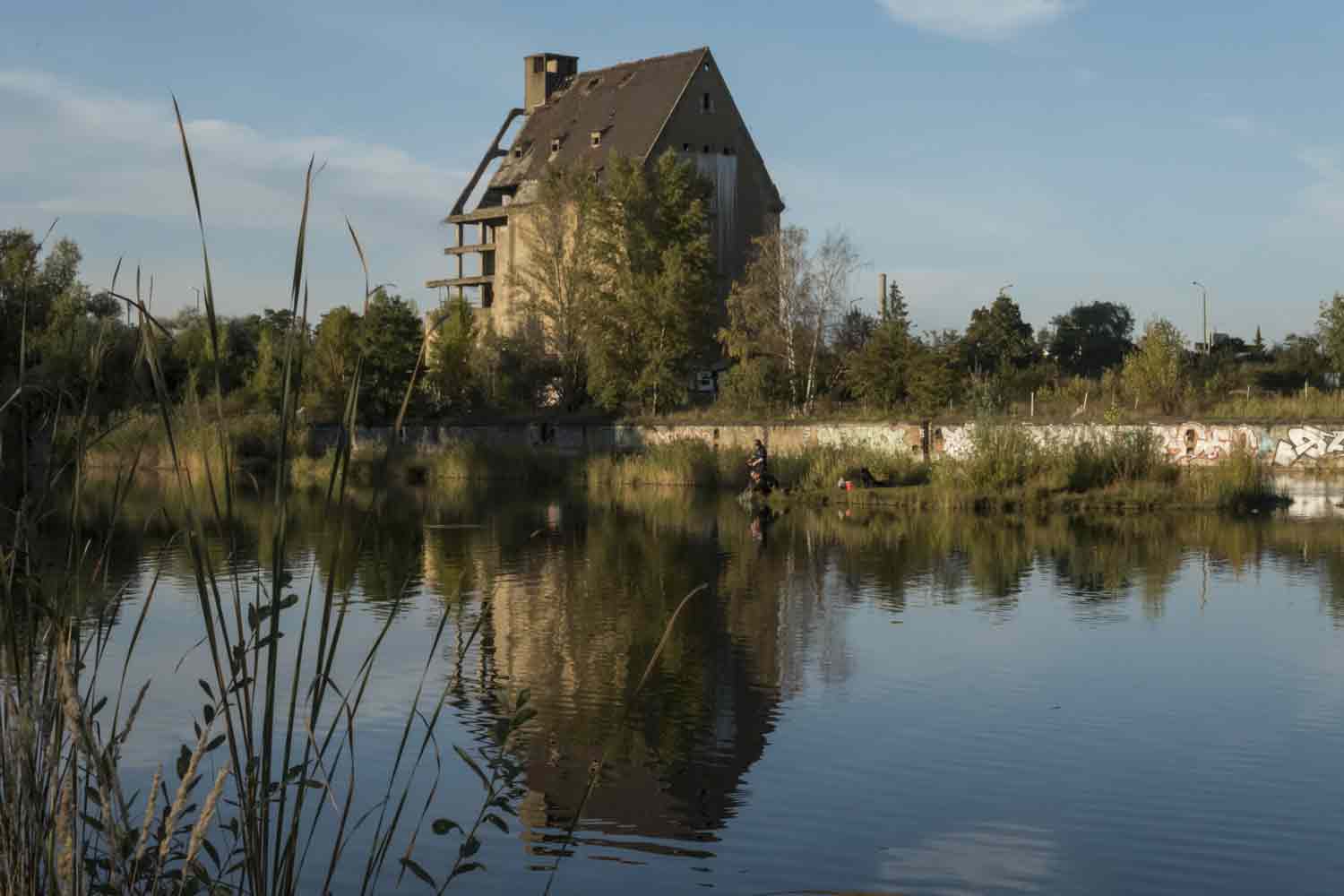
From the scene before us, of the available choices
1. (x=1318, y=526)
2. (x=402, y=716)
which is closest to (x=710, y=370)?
→ (x=1318, y=526)

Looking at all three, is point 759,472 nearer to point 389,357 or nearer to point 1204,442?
point 1204,442

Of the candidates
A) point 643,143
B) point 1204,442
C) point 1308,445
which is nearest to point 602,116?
point 643,143

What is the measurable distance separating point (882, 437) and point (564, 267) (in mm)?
19441

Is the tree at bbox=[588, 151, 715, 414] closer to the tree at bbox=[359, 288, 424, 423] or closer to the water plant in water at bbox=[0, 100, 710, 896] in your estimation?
the tree at bbox=[359, 288, 424, 423]

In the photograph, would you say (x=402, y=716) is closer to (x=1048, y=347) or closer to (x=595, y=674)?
(x=595, y=674)

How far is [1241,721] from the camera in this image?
37.7 ft

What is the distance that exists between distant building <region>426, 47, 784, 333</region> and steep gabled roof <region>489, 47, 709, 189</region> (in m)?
0.06

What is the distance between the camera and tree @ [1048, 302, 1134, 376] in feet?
234

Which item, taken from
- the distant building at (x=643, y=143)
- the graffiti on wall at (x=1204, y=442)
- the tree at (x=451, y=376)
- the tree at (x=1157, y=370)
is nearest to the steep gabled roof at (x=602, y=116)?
the distant building at (x=643, y=143)

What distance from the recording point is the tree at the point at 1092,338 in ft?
234

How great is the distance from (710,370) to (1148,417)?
23.5m

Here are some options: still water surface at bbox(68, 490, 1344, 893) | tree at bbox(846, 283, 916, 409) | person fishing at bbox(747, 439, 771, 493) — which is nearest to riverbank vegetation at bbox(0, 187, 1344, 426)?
tree at bbox(846, 283, 916, 409)

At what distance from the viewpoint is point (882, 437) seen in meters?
43.8

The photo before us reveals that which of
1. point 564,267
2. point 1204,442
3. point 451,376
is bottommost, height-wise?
point 1204,442
